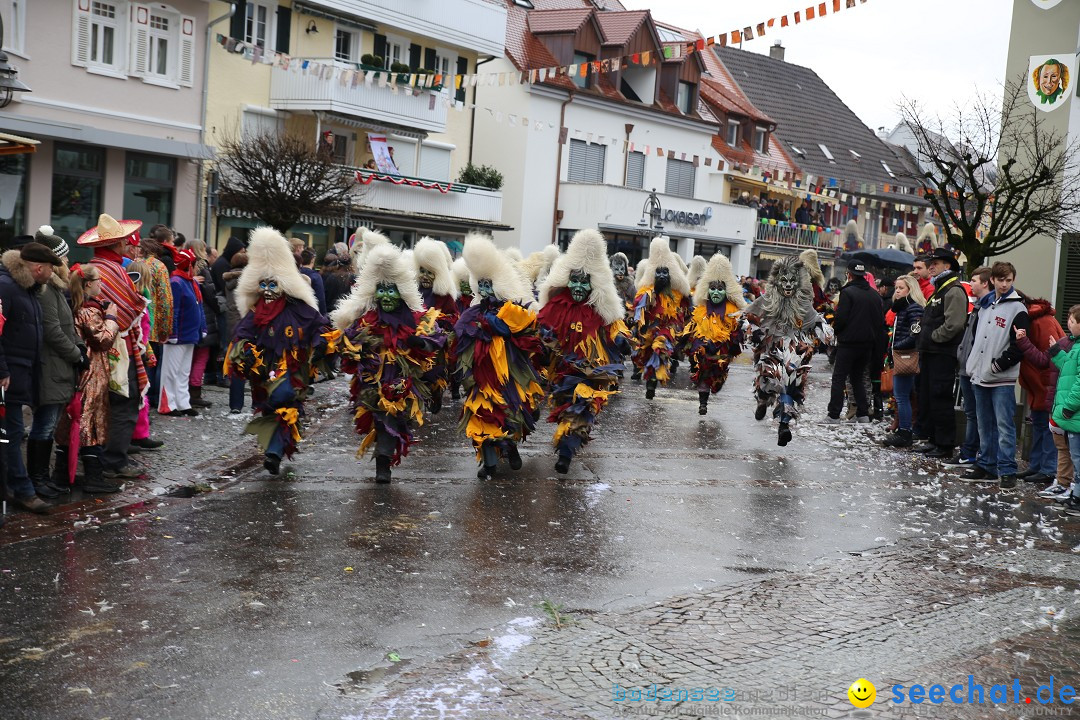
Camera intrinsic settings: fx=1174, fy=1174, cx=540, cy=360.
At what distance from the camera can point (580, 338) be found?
1083 centimetres

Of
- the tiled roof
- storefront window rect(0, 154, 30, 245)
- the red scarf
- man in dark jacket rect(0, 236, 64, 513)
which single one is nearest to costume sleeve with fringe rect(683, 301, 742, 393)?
the red scarf

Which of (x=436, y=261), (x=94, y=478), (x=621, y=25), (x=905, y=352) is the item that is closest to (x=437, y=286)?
(x=436, y=261)

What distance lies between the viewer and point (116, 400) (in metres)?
9.29

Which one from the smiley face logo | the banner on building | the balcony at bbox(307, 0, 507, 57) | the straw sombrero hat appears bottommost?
the smiley face logo

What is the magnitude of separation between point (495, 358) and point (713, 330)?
6.30m

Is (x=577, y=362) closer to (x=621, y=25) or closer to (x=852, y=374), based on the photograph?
(x=852, y=374)

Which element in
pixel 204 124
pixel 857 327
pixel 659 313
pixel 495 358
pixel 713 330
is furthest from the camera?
pixel 204 124

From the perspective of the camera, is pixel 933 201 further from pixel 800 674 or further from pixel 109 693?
pixel 109 693

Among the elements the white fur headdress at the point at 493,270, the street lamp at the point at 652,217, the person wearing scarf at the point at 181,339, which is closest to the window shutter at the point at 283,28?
the street lamp at the point at 652,217

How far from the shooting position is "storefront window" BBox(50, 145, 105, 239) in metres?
24.6

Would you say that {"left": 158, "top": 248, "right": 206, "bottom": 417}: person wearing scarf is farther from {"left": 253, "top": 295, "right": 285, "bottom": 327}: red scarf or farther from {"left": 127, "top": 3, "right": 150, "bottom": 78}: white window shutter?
{"left": 127, "top": 3, "right": 150, "bottom": 78}: white window shutter

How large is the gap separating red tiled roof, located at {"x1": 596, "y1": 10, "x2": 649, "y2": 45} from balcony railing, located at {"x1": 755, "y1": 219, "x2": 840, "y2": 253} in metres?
11.4

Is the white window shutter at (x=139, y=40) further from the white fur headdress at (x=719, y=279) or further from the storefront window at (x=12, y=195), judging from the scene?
the white fur headdress at (x=719, y=279)

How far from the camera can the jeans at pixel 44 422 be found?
850cm
